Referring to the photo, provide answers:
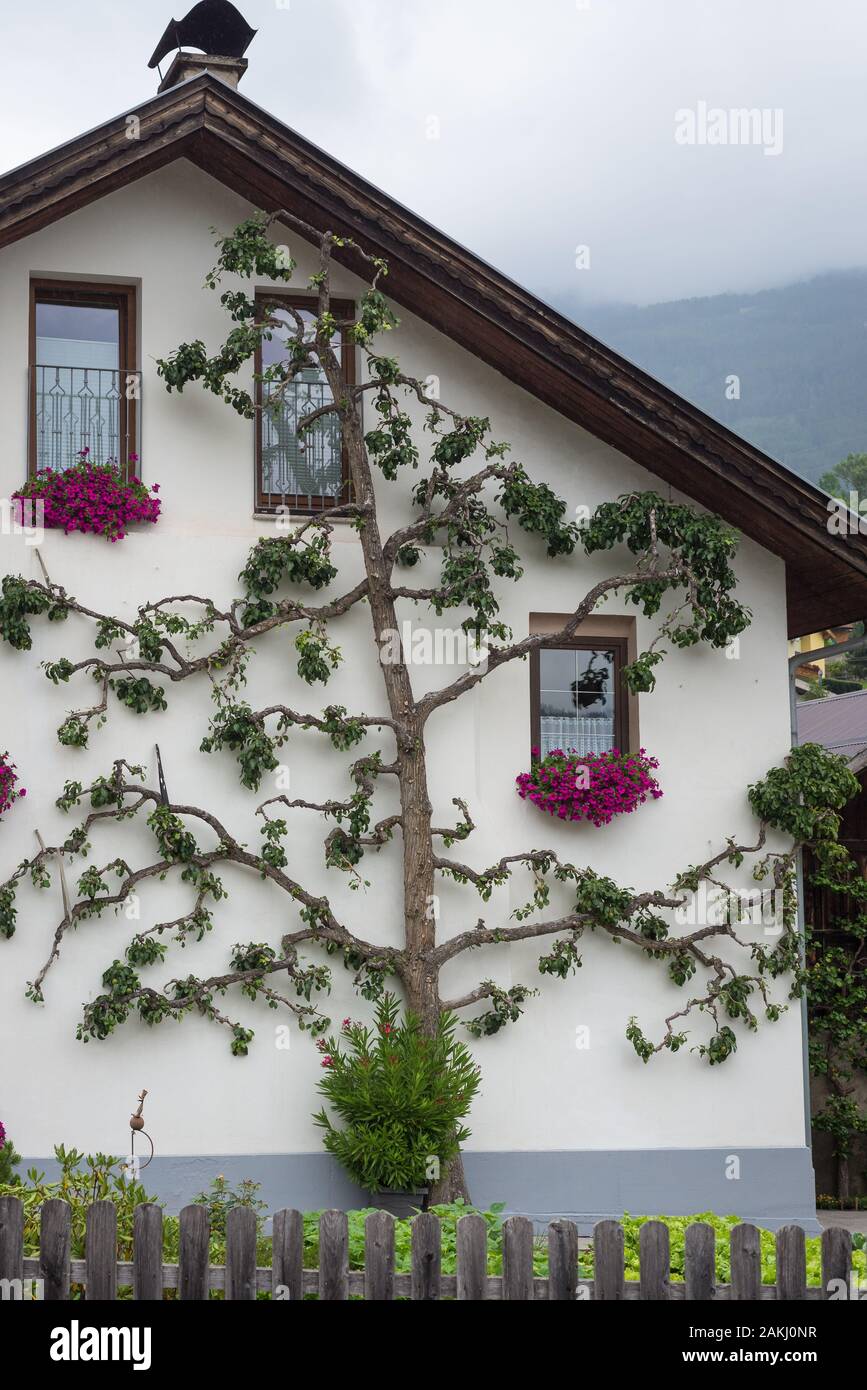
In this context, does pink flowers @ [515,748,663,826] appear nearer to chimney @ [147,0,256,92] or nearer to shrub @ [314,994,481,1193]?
shrub @ [314,994,481,1193]

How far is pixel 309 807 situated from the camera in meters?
8.73

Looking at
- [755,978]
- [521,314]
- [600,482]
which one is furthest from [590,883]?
[521,314]

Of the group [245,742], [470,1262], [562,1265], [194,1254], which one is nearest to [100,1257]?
[194,1254]

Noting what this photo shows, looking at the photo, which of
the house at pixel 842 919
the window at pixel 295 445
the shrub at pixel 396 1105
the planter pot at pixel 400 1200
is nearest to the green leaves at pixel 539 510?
the window at pixel 295 445

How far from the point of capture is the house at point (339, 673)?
845 centimetres

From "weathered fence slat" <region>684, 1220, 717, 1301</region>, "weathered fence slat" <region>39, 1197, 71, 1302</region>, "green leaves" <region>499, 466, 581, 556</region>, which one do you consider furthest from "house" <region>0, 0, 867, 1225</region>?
"weathered fence slat" <region>684, 1220, 717, 1301</region>

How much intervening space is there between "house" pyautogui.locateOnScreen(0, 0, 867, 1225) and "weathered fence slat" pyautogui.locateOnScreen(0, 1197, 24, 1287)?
118 inches

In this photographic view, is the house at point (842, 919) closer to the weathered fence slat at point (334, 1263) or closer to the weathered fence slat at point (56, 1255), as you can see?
the weathered fence slat at point (334, 1263)

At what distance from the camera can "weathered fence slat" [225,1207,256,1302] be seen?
5176 millimetres

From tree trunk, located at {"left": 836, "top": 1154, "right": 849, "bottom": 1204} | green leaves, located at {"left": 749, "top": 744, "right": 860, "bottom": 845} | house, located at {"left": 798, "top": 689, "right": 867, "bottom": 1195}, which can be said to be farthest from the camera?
house, located at {"left": 798, "top": 689, "right": 867, "bottom": 1195}

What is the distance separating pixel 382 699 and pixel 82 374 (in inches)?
99.4

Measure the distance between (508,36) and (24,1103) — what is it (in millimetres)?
128154
